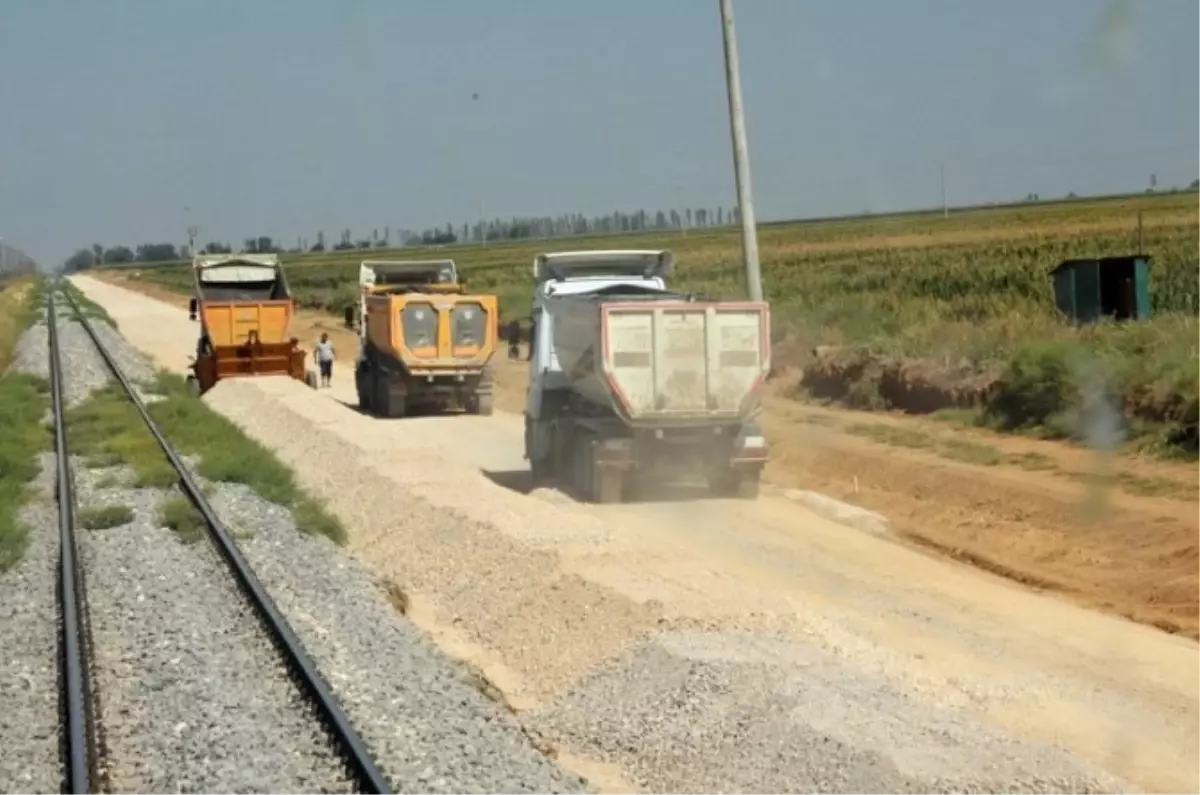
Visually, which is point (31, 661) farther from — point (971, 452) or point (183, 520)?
point (971, 452)

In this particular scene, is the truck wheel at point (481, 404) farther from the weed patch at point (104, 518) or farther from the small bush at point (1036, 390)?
the weed patch at point (104, 518)

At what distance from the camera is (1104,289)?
97.2 ft

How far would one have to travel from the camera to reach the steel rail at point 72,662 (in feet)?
31.9

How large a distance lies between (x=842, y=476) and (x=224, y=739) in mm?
13821

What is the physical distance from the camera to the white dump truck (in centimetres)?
1969

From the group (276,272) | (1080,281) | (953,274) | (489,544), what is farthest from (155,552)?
(953,274)

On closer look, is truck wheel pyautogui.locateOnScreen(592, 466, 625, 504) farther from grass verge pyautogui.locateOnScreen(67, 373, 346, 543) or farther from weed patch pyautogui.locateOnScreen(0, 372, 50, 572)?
weed patch pyautogui.locateOnScreen(0, 372, 50, 572)

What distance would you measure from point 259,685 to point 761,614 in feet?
11.9

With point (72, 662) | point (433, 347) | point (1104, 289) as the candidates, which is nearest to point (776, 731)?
point (72, 662)

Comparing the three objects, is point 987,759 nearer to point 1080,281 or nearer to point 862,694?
point 862,694

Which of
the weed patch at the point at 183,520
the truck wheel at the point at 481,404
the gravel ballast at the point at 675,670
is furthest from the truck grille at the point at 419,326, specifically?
the weed patch at the point at 183,520

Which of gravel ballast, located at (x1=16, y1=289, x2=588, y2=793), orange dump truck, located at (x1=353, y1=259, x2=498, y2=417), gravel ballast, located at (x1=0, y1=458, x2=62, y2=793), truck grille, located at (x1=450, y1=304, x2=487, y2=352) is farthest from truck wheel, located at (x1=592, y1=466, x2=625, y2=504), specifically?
truck grille, located at (x1=450, y1=304, x2=487, y2=352)

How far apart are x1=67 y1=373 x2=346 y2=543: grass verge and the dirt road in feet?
2.27

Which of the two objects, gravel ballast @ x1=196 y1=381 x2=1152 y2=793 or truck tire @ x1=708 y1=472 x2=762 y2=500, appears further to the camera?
truck tire @ x1=708 y1=472 x2=762 y2=500
